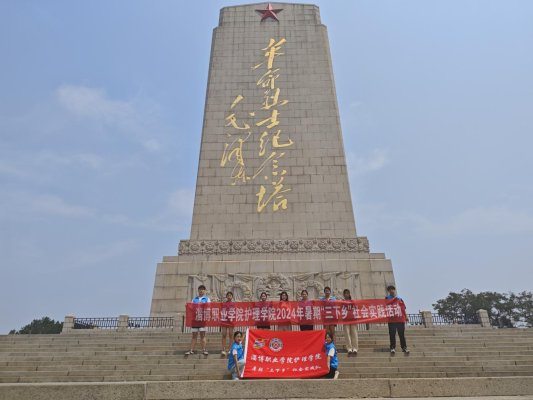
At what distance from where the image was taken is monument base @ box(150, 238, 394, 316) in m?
13.0

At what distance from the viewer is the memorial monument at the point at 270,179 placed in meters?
13.3

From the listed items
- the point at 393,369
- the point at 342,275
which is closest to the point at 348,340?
the point at 393,369

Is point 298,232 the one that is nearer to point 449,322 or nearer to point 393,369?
point 449,322

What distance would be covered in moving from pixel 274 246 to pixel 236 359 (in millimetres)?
8445

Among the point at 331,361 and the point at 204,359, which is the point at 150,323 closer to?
the point at 204,359

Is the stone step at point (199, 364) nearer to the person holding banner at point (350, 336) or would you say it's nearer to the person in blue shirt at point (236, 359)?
the person holding banner at point (350, 336)

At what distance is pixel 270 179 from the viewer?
15.6 metres

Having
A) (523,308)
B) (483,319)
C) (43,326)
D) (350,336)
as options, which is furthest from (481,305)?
(43,326)

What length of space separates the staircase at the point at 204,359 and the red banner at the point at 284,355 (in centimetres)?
49

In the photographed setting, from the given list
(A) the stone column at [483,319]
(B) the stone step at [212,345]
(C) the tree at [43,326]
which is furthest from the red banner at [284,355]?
(C) the tree at [43,326]

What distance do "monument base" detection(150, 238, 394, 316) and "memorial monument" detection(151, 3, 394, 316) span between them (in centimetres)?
3

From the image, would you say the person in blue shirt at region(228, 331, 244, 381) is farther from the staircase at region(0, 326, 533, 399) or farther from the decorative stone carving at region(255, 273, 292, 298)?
the decorative stone carving at region(255, 273, 292, 298)

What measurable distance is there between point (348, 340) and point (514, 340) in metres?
4.17

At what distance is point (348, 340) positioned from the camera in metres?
7.28
